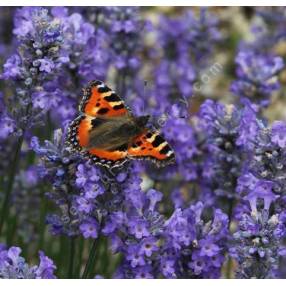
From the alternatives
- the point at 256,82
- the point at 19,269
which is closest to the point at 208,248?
the point at 19,269

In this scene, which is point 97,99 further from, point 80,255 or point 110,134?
point 80,255

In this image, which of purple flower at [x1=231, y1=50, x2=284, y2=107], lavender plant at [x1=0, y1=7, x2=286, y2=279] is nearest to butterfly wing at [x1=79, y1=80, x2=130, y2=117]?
lavender plant at [x1=0, y1=7, x2=286, y2=279]

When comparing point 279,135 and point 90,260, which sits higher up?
point 279,135

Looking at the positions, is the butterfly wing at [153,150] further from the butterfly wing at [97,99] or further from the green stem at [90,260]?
the green stem at [90,260]

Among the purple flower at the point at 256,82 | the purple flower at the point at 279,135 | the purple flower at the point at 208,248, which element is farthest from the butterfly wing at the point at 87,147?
the purple flower at the point at 256,82

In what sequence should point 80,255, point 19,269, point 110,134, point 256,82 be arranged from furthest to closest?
point 256,82 < point 80,255 < point 110,134 < point 19,269

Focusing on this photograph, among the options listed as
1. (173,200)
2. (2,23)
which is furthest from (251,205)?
(2,23)
